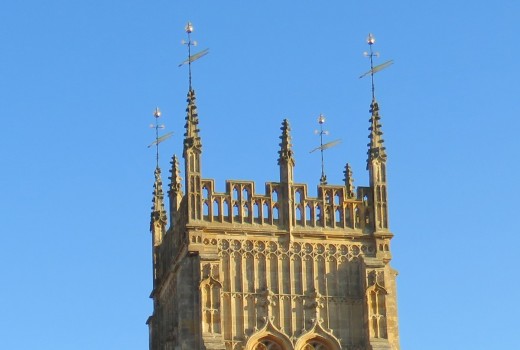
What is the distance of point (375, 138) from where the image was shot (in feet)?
265

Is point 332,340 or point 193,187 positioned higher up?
point 193,187

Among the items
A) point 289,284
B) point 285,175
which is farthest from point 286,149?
point 289,284

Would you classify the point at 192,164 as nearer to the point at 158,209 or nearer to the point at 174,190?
the point at 174,190

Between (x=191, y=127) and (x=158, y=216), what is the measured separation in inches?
291

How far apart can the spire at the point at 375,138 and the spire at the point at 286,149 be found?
3.13 meters

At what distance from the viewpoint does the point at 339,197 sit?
79.8 m

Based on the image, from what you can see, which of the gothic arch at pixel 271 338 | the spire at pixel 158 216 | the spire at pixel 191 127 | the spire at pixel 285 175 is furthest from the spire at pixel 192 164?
the spire at pixel 158 216

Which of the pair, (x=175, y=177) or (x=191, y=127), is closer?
(x=191, y=127)

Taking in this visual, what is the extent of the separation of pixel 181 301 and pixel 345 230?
23.4 feet

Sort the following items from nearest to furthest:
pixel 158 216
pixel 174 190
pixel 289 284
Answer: pixel 289 284 → pixel 174 190 → pixel 158 216

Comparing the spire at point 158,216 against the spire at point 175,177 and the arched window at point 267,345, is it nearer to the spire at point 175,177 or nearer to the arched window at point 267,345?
the spire at point 175,177

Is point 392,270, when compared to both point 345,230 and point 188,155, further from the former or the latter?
point 188,155

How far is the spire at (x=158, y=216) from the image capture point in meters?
85.1

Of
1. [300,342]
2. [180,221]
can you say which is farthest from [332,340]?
[180,221]
